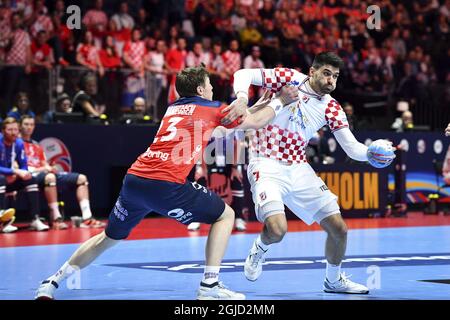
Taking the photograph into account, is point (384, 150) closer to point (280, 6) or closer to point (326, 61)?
point (326, 61)

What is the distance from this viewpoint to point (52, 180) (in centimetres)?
1552

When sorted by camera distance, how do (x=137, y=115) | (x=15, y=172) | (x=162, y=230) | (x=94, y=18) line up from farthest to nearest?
1. (x=94, y=18)
2. (x=137, y=115)
3. (x=162, y=230)
4. (x=15, y=172)

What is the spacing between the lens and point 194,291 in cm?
847

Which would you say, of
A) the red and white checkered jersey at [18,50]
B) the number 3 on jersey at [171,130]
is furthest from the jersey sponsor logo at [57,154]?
the number 3 on jersey at [171,130]

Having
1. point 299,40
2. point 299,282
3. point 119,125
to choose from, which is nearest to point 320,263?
point 299,282

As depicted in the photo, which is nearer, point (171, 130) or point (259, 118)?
point (171, 130)

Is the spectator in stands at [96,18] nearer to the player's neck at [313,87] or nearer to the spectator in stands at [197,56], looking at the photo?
the spectator in stands at [197,56]

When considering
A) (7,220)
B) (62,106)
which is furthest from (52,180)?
(62,106)

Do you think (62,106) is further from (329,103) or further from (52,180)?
(329,103)

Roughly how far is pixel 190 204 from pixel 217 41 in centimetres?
1443

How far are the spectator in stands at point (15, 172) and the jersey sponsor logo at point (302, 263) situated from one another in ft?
16.1

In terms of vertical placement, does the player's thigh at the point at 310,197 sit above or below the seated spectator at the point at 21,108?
below

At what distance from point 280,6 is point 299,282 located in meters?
16.2

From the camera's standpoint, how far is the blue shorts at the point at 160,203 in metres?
7.48
